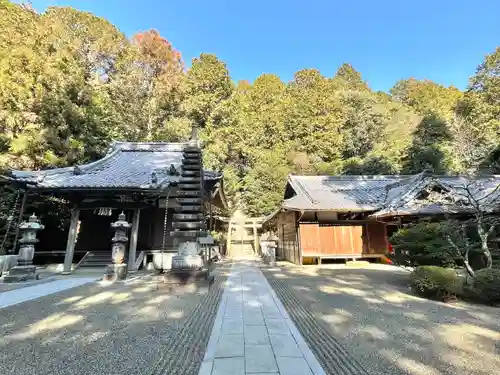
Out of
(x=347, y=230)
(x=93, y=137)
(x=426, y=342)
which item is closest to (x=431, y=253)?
(x=426, y=342)

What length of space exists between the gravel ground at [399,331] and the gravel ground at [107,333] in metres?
1.54

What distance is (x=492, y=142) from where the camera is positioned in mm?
23062

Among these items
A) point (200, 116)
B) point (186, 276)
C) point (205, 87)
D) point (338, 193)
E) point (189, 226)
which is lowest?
point (186, 276)

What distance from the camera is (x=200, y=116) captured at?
25391 mm

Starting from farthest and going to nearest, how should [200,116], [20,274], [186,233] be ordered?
[200,116], [20,274], [186,233]

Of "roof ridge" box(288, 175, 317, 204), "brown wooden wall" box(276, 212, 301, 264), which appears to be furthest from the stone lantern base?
"brown wooden wall" box(276, 212, 301, 264)

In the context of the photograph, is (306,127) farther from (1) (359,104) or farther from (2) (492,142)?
(2) (492,142)

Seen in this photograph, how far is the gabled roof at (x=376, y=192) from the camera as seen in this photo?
10805 mm

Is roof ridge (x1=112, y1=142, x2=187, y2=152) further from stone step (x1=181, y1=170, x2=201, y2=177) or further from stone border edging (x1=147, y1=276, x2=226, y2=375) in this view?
stone border edging (x1=147, y1=276, x2=226, y2=375)

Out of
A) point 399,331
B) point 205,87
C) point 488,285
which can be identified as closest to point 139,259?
point 399,331

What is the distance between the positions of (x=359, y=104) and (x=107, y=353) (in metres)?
35.1

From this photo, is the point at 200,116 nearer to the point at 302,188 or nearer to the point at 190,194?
the point at 302,188

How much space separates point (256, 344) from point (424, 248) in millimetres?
5715

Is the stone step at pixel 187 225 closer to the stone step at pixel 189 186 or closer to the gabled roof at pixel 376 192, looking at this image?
the stone step at pixel 189 186
